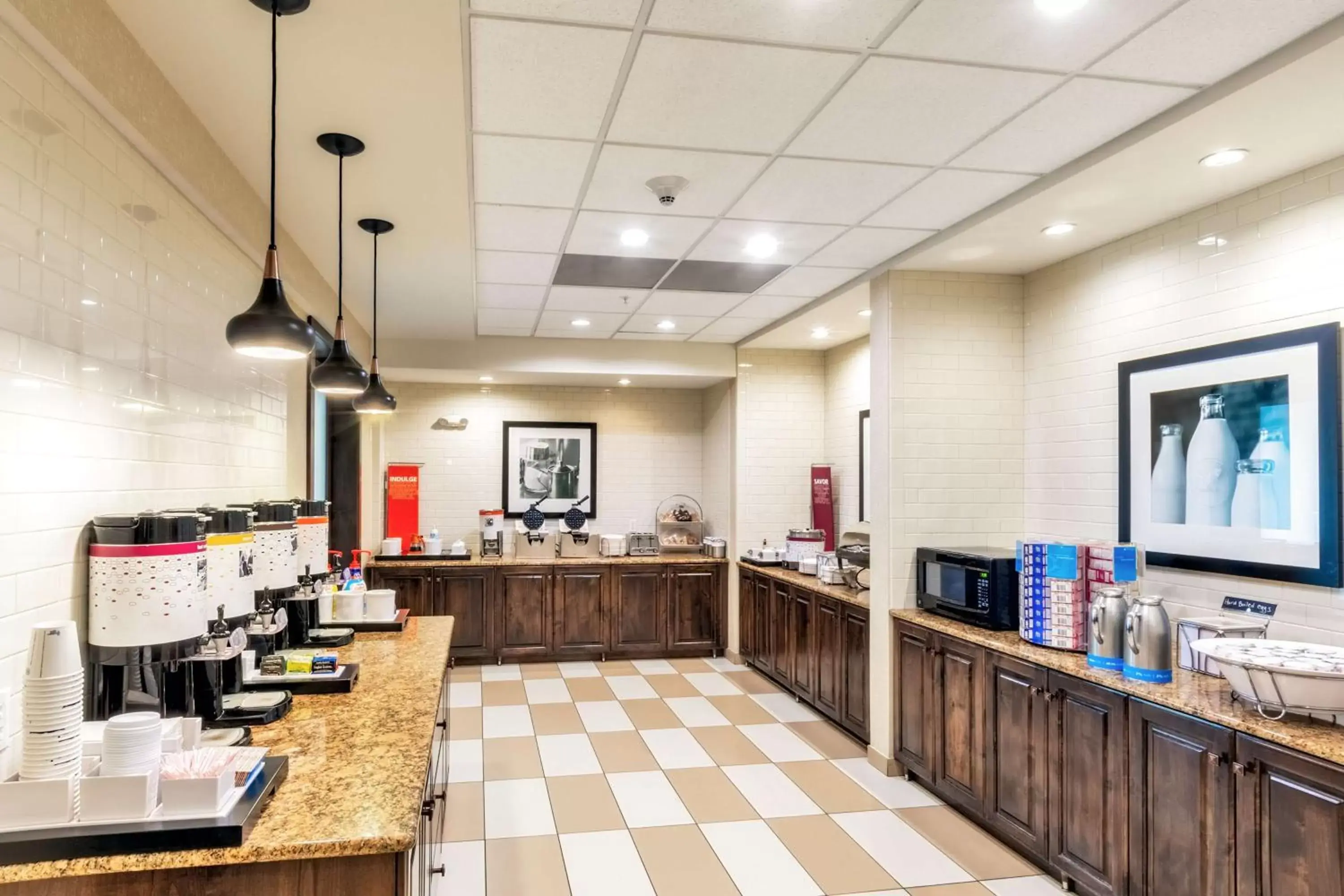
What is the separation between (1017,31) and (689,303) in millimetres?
3423

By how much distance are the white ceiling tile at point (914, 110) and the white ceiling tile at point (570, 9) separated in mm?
723

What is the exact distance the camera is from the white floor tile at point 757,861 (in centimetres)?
311

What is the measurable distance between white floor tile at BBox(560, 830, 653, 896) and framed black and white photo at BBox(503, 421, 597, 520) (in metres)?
4.43

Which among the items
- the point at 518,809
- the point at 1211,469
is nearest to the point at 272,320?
the point at 518,809

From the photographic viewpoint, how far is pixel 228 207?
285 centimetres

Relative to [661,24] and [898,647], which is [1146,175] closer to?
[661,24]

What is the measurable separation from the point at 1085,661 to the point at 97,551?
128 inches

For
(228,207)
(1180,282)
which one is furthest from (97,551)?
(1180,282)

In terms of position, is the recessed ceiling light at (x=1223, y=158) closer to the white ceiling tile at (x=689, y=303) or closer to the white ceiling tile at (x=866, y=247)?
the white ceiling tile at (x=866, y=247)

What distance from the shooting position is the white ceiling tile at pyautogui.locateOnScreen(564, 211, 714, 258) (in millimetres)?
3709

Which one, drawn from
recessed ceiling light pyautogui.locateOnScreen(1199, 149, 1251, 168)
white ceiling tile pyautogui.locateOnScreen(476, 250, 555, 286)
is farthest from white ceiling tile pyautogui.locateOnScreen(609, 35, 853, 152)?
white ceiling tile pyautogui.locateOnScreen(476, 250, 555, 286)

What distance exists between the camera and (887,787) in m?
4.16

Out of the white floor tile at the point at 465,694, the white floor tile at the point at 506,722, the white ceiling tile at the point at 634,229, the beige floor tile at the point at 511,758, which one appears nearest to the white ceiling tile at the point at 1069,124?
the white ceiling tile at the point at 634,229

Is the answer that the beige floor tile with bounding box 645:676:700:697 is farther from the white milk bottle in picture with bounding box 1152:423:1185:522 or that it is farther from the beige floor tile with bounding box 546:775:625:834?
the white milk bottle in picture with bounding box 1152:423:1185:522
